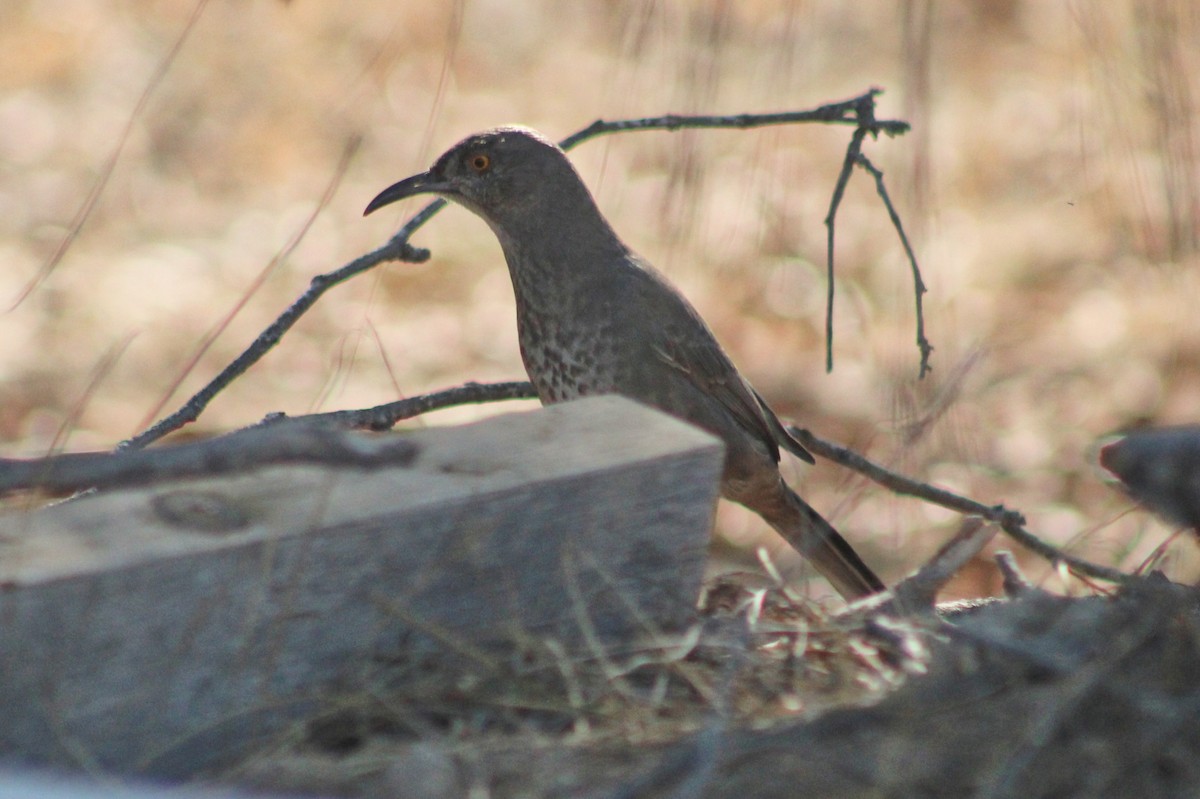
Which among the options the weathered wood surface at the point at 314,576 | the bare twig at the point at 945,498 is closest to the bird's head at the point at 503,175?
the bare twig at the point at 945,498

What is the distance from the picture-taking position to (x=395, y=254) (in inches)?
141

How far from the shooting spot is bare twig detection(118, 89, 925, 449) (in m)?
3.12

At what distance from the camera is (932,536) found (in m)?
6.60

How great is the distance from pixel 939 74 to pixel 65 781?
7733 millimetres

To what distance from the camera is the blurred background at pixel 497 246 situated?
7059mm

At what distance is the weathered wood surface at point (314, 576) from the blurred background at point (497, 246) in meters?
3.54

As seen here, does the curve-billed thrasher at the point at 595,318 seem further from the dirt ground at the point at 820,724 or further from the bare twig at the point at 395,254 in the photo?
the dirt ground at the point at 820,724

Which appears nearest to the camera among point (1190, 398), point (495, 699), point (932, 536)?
point (495, 699)

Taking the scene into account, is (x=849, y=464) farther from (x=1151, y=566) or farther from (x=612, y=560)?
(x=612, y=560)

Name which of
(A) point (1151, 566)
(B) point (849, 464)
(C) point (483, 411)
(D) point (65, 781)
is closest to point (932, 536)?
(C) point (483, 411)

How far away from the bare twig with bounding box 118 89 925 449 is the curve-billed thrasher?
0.43m

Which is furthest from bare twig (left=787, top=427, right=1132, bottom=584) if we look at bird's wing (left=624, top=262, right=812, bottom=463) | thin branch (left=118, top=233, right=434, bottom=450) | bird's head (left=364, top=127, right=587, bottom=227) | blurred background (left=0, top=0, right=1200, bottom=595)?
blurred background (left=0, top=0, right=1200, bottom=595)

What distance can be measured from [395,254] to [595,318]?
2.15ft

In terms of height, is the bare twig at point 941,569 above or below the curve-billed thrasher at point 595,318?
below
